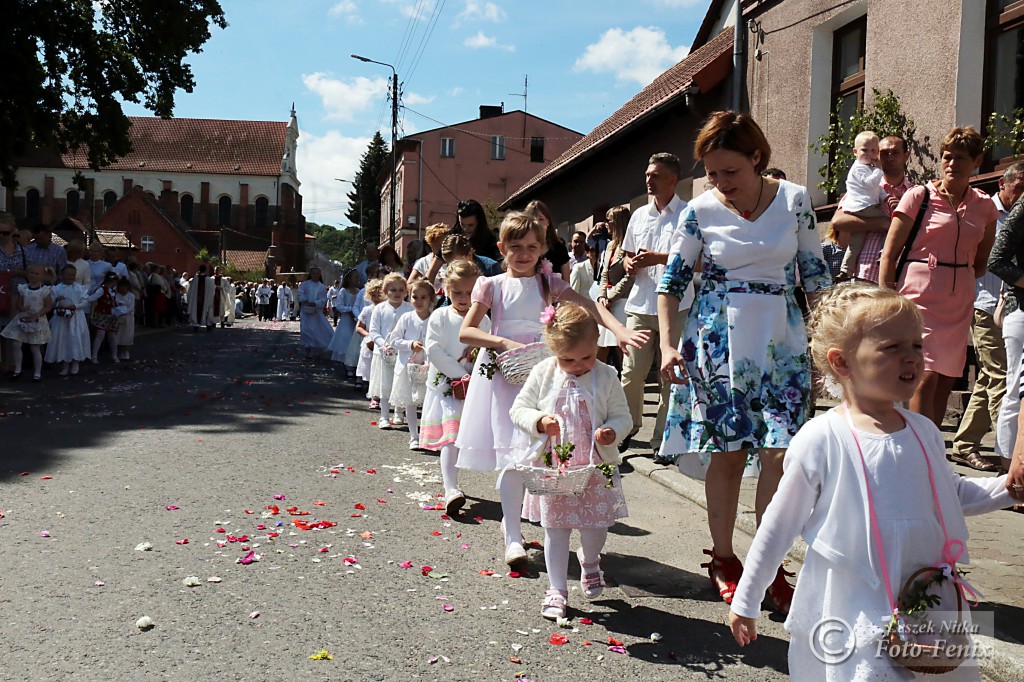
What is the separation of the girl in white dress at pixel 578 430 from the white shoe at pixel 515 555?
0.43m

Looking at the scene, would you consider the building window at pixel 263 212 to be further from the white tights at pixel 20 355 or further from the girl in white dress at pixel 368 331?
the girl in white dress at pixel 368 331

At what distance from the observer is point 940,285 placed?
18.9 ft

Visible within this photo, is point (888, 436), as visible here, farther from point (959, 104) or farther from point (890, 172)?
point (959, 104)

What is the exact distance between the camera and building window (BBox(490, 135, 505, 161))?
217ft

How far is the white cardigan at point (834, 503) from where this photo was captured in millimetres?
2594

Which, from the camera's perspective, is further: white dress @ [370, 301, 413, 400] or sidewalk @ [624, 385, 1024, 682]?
white dress @ [370, 301, 413, 400]

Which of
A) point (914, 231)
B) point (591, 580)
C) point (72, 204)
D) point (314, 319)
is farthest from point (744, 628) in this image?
point (72, 204)

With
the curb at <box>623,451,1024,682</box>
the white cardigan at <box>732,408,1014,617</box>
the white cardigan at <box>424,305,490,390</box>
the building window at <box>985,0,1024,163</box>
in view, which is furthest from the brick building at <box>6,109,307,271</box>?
the white cardigan at <box>732,408,1014,617</box>

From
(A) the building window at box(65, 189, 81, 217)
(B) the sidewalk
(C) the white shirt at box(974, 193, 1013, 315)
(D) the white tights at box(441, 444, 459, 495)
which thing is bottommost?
(B) the sidewalk

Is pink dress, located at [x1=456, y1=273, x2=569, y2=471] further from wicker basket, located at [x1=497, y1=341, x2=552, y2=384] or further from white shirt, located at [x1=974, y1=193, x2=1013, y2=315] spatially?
white shirt, located at [x1=974, y1=193, x2=1013, y2=315]

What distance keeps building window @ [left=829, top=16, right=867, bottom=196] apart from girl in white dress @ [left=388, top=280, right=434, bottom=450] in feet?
18.5

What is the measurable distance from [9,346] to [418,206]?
174 ft

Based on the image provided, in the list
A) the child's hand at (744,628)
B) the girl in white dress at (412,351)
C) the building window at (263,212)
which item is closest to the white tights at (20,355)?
the girl in white dress at (412,351)

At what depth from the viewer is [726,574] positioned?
15.0ft
